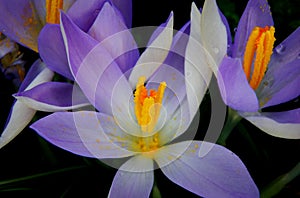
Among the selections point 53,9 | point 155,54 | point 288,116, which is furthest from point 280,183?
point 53,9

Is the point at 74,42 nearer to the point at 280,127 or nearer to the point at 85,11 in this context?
the point at 85,11

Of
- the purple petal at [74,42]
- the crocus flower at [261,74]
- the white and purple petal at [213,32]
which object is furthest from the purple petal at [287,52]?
the purple petal at [74,42]

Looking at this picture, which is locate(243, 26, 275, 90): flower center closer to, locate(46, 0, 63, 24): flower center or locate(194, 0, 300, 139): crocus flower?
locate(194, 0, 300, 139): crocus flower

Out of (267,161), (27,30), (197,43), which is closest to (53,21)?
(27,30)

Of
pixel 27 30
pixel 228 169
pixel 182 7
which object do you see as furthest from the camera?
pixel 182 7

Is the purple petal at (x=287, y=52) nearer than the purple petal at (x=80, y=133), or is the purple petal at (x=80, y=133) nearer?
the purple petal at (x=80, y=133)

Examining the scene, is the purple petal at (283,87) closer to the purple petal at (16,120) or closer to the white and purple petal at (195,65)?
the white and purple petal at (195,65)

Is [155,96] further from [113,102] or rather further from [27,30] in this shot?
[27,30]
